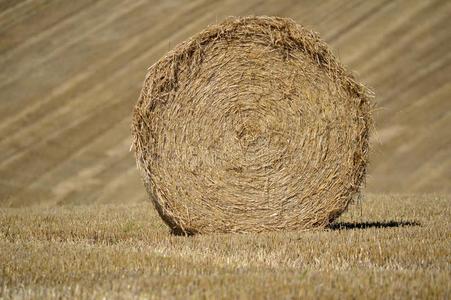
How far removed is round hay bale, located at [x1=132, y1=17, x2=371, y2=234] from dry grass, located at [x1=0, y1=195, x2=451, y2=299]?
0.46 metres

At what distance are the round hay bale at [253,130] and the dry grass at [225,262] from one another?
462 millimetres

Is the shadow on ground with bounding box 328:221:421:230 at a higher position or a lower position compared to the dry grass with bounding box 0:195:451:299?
lower

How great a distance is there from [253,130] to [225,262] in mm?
2794

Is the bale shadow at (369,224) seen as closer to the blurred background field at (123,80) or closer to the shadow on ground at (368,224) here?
the shadow on ground at (368,224)

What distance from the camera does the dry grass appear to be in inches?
170

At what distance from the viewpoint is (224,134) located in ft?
26.3

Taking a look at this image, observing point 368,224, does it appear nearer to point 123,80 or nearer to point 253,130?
point 253,130

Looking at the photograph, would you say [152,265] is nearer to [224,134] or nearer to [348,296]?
[348,296]

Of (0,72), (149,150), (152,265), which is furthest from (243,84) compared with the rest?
(0,72)

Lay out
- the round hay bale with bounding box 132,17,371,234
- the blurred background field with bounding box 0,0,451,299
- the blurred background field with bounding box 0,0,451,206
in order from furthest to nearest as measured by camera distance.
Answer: the blurred background field with bounding box 0,0,451,206 < the round hay bale with bounding box 132,17,371,234 < the blurred background field with bounding box 0,0,451,299

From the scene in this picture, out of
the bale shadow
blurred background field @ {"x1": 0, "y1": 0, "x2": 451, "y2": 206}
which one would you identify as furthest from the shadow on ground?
blurred background field @ {"x1": 0, "y1": 0, "x2": 451, "y2": 206}

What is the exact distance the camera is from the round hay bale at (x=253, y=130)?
25.4ft

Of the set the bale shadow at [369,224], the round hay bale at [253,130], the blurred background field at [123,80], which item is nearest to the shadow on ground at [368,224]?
the bale shadow at [369,224]

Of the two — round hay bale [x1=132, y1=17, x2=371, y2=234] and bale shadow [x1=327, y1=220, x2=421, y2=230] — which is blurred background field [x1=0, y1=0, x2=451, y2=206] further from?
round hay bale [x1=132, y1=17, x2=371, y2=234]
